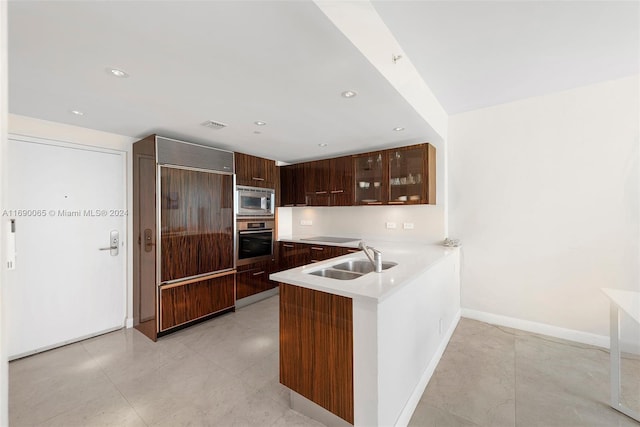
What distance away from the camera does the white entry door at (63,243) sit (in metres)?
2.43

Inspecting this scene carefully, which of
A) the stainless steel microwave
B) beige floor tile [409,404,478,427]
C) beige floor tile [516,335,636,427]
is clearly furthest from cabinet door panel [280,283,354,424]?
the stainless steel microwave

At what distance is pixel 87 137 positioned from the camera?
2.80 meters

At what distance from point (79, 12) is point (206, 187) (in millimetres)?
2122

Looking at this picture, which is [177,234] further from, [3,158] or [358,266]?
[3,158]

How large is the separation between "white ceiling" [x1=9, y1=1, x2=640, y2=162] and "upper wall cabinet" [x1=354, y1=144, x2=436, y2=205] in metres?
0.39

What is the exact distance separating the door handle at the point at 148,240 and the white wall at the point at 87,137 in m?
0.35

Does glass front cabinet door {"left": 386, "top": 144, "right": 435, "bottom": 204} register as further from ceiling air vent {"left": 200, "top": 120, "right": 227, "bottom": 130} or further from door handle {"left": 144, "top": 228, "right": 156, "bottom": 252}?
door handle {"left": 144, "top": 228, "right": 156, "bottom": 252}

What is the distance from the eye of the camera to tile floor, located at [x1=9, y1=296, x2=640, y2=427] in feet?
5.61

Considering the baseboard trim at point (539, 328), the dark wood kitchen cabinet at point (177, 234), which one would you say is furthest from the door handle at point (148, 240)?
the baseboard trim at point (539, 328)

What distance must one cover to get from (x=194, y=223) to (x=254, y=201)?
3.29 feet

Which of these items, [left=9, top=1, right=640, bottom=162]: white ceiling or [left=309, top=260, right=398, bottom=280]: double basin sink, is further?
[left=309, top=260, right=398, bottom=280]: double basin sink

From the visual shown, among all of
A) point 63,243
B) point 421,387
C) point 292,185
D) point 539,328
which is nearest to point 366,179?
point 292,185

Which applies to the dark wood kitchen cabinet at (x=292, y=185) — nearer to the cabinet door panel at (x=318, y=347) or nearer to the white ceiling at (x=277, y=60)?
the white ceiling at (x=277, y=60)

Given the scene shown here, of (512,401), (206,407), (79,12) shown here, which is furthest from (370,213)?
(79,12)
